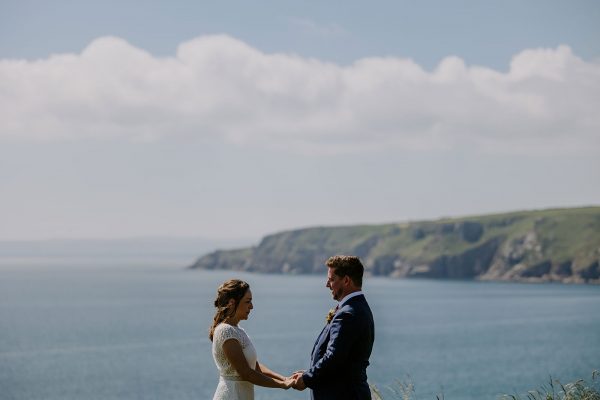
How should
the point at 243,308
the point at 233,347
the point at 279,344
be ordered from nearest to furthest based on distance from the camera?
the point at 233,347 → the point at 243,308 → the point at 279,344

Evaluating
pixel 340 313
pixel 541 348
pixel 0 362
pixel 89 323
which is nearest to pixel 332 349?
pixel 340 313

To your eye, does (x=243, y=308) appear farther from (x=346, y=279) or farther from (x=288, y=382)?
(x=346, y=279)

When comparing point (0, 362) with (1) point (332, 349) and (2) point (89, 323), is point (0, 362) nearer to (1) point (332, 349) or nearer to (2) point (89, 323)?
(2) point (89, 323)

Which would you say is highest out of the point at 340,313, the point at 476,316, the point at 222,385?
the point at 340,313

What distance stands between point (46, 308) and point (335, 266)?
488 feet

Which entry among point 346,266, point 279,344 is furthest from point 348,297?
point 279,344

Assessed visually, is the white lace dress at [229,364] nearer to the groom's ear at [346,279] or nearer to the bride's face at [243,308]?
the bride's face at [243,308]

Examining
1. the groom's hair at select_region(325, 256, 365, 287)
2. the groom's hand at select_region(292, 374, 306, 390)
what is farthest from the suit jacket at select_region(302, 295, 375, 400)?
the groom's hair at select_region(325, 256, 365, 287)

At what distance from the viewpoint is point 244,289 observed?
24.5 ft

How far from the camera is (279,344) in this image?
89875mm

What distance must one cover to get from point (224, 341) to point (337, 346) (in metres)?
1.09

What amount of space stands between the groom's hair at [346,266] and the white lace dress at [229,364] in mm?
1097

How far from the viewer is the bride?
741 cm

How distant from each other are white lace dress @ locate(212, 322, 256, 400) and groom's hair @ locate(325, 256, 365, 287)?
1.10m
